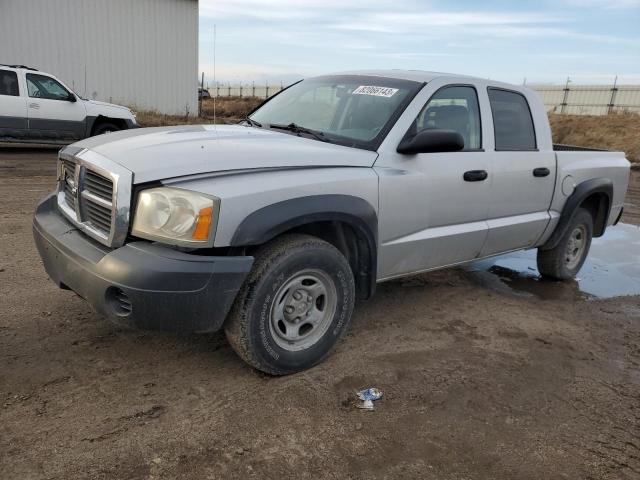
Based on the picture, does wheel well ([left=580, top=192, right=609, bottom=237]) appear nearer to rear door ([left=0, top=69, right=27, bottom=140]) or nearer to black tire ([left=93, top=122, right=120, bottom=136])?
black tire ([left=93, top=122, right=120, bottom=136])

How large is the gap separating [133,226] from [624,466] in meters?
2.67

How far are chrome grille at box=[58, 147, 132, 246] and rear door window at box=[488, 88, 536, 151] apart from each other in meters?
2.98

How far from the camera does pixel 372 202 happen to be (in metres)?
Answer: 3.47

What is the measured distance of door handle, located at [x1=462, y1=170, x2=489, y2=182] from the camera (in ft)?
13.4

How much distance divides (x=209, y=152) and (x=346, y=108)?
4.55 ft

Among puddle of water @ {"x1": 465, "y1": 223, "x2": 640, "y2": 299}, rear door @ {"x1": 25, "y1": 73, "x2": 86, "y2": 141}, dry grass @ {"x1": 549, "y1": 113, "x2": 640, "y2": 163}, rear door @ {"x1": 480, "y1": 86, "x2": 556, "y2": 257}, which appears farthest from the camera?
dry grass @ {"x1": 549, "y1": 113, "x2": 640, "y2": 163}

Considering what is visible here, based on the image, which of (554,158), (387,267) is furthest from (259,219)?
(554,158)

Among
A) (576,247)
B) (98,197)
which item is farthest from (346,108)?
(576,247)

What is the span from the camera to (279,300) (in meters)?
3.14

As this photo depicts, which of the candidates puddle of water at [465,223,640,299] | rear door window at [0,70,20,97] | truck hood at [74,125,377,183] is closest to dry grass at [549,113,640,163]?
puddle of water at [465,223,640,299]

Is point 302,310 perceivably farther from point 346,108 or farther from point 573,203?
point 573,203

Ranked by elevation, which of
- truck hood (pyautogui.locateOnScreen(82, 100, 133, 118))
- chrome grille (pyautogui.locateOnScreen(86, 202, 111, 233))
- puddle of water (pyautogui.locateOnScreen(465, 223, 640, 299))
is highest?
truck hood (pyautogui.locateOnScreen(82, 100, 133, 118))

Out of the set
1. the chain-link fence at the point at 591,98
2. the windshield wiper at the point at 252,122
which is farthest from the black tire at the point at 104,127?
the chain-link fence at the point at 591,98

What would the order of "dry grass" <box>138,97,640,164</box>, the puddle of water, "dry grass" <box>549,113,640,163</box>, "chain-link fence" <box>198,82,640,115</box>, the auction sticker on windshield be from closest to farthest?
the auction sticker on windshield, the puddle of water, "dry grass" <box>138,97,640,164</box>, "dry grass" <box>549,113,640,163</box>, "chain-link fence" <box>198,82,640,115</box>
